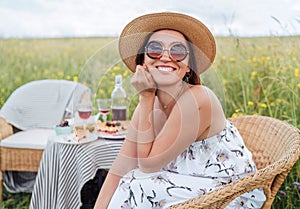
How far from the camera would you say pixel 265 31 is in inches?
137

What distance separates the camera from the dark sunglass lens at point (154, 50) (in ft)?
5.28

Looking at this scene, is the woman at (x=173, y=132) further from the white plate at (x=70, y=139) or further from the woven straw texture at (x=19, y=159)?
the woven straw texture at (x=19, y=159)

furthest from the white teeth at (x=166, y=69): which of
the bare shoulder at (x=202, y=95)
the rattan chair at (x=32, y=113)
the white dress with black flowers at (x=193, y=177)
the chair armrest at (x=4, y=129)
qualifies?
the chair armrest at (x=4, y=129)

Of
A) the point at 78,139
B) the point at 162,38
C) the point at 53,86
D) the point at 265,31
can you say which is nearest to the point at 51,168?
the point at 78,139

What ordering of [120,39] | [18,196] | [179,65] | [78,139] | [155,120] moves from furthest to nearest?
[18,196]
[78,139]
[120,39]
[155,120]
[179,65]

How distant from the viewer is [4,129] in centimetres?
323

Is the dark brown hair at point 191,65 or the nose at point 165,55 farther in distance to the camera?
the dark brown hair at point 191,65

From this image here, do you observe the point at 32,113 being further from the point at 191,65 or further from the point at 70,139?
the point at 191,65

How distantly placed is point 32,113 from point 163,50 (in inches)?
86.7

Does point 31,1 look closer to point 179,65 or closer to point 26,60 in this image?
point 26,60

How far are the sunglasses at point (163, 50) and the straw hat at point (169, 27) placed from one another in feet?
0.44

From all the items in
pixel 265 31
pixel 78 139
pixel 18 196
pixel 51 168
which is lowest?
pixel 18 196

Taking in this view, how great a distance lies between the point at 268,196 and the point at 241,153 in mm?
206

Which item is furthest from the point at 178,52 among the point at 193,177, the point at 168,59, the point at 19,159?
the point at 19,159
